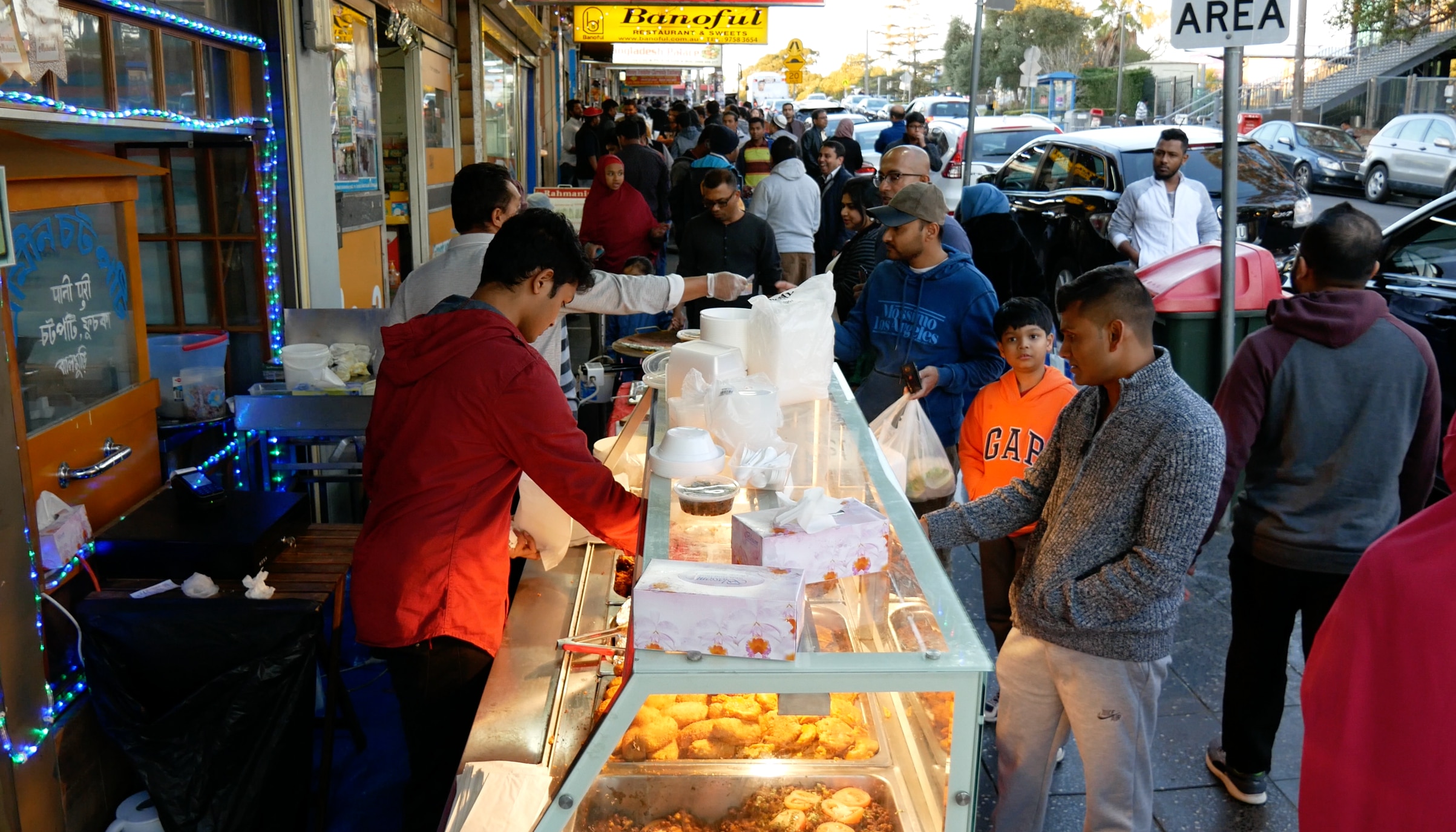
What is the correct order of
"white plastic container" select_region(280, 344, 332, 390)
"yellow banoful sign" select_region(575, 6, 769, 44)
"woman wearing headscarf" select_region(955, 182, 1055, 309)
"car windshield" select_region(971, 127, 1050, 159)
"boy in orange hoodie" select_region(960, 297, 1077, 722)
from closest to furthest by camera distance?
"boy in orange hoodie" select_region(960, 297, 1077, 722) < "white plastic container" select_region(280, 344, 332, 390) < "woman wearing headscarf" select_region(955, 182, 1055, 309) < "yellow banoful sign" select_region(575, 6, 769, 44) < "car windshield" select_region(971, 127, 1050, 159)

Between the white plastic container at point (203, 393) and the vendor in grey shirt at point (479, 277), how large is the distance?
2.52 feet

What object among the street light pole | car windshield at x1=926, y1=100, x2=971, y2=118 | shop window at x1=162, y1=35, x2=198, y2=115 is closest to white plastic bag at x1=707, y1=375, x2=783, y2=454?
shop window at x1=162, y1=35, x2=198, y2=115

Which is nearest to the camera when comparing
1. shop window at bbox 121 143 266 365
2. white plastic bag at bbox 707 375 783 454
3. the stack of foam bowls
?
the stack of foam bowls

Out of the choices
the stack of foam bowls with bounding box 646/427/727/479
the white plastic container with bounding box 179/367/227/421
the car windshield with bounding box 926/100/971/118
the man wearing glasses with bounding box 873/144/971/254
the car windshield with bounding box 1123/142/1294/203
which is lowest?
the white plastic container with bounding box 179/367/227/421

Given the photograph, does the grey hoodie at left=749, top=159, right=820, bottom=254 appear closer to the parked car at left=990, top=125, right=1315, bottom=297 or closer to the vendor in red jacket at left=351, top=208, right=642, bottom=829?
the parked car at left=990, top=125, right=1315, bottom=297

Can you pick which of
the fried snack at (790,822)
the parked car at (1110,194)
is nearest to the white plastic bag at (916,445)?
the fried snack at (790,822)

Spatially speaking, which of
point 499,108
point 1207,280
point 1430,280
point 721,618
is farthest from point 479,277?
point 499,108

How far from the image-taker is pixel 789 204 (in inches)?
383

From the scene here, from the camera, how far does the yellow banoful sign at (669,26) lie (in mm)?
19234

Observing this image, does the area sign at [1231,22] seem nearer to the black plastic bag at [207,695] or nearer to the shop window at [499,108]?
A: the black plastic bag at [207,695]

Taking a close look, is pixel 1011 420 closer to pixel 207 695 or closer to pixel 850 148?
pixel 207 695

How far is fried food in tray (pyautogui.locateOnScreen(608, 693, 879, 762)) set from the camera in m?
2.38

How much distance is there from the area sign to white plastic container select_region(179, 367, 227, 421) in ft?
15.5

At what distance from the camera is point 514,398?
8.38 ft
